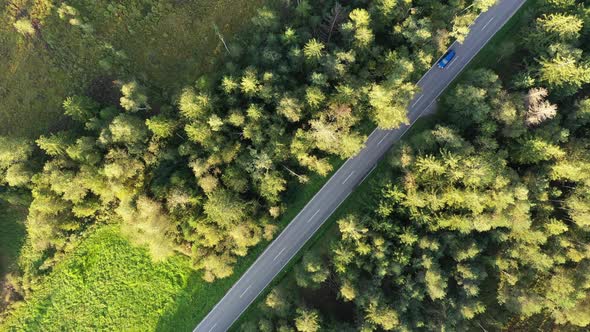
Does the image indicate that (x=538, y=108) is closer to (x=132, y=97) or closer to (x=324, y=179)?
(x=324, y=179)

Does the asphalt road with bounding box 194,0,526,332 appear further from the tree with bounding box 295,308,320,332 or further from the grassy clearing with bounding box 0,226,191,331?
the tree with bounding box 295,308,320,332

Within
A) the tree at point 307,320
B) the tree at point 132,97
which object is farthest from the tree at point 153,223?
the tree at point 307,320

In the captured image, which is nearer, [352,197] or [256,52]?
[256,52]

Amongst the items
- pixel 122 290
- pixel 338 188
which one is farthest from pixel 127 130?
pixel 338 188

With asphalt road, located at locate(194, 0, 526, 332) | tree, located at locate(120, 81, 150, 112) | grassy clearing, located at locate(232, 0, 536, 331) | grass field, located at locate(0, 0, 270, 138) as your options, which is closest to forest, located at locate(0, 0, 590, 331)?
tree, located at locate(120, 81, 150, 112)

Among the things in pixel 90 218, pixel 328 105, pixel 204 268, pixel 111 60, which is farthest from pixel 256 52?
pixel 90 218

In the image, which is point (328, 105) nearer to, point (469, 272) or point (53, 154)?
point (469, 272)
